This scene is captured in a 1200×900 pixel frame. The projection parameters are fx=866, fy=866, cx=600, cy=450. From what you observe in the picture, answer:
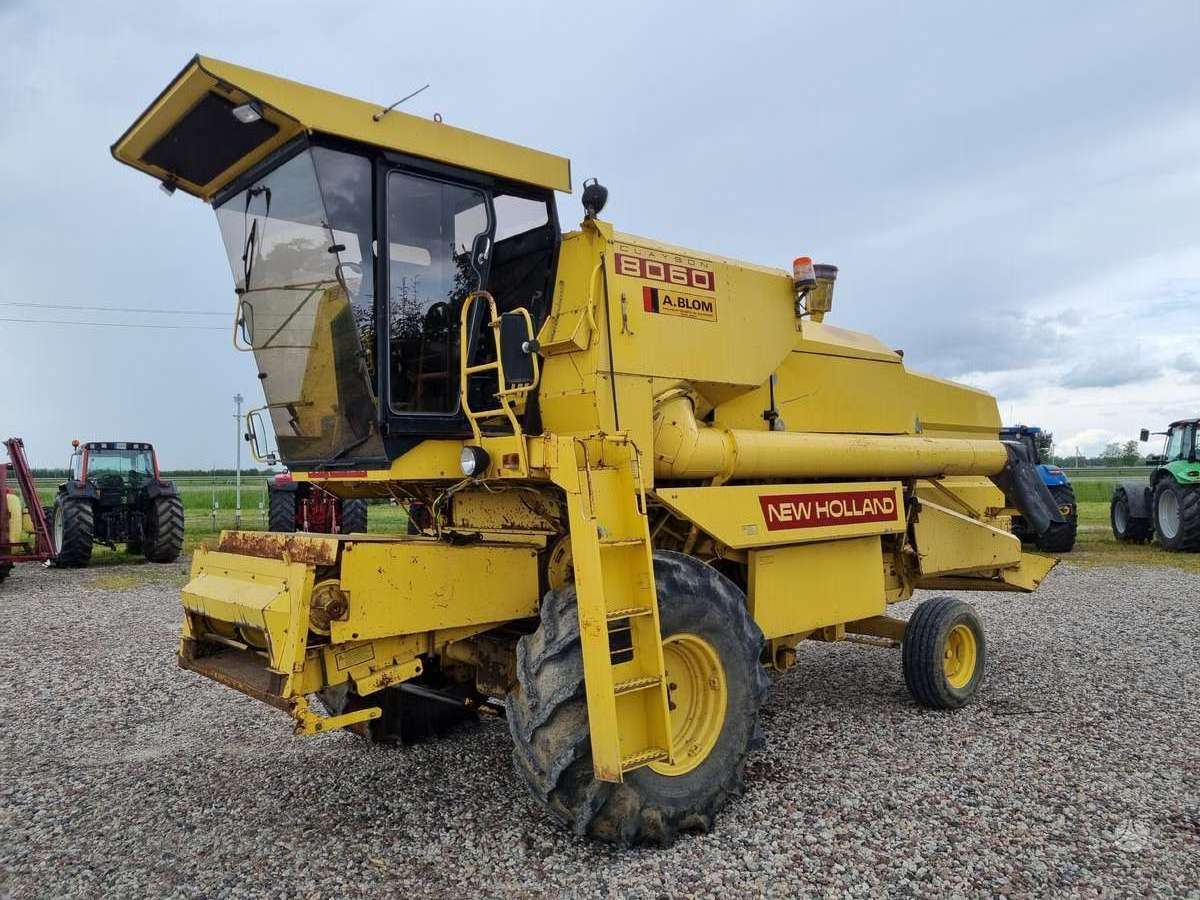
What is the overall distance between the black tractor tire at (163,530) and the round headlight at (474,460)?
43.8 feet

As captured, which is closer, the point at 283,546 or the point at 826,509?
the point at 283,546

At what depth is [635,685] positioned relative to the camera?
3740mm

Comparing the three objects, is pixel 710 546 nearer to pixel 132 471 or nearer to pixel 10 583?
pixel 10 583

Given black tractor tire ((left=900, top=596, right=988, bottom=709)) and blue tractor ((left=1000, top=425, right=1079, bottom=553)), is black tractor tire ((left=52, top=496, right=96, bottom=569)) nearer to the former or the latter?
black tractor tire ((left=900, top=596, right=988, bottom=709))

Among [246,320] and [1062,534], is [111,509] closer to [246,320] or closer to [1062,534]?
[246,320]

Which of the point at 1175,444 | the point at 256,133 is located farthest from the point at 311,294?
the point at 1175,444

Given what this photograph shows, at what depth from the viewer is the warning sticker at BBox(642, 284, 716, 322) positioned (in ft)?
16.1

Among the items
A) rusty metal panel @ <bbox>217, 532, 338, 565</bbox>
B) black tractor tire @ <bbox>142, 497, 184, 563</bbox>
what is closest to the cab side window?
rusty metal panel @ <bbox>217, 532, 338, 565</bbox>

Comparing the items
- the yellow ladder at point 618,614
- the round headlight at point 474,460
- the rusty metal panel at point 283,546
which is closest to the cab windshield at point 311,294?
the round headlight at point 474,460

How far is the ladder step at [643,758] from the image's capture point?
3676 millimetres

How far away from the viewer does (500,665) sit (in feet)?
15.7

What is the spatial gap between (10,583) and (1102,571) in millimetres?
17586

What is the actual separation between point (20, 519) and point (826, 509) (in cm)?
1356

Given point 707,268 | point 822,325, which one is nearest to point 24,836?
point 707,268
